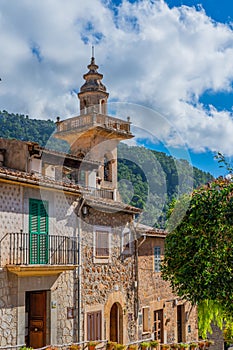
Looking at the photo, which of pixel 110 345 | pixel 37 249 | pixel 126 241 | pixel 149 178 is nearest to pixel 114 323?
pixel 126 241

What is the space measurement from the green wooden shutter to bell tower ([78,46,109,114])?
1249cm

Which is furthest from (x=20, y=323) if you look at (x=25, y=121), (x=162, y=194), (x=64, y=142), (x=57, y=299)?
(x=25, y=121)

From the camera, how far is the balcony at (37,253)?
14227 millimetres

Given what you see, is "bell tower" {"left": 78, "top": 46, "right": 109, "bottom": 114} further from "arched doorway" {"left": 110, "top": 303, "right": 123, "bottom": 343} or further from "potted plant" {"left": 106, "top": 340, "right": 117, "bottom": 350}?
"potted plant" {"left": 106, "top": 340, "right": 117, "bottom": 350}

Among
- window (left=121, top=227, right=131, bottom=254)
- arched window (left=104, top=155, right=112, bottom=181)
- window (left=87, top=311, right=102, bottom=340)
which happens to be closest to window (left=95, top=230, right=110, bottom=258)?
window (left=121, top=227, right=131, bottom=254)

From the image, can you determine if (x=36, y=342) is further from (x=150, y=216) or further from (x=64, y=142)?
(x=64, y=142)

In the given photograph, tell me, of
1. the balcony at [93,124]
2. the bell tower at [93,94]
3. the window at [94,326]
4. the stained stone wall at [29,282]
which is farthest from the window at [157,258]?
the bell tower at [93,94]

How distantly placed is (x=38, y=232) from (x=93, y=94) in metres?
13.8

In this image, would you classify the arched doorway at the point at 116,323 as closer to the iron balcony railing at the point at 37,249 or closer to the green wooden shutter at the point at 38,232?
the iron balcony railing at the point at 37,249

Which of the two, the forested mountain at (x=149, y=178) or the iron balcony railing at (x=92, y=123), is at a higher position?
the iron balcony railing at (x=92, y=123)

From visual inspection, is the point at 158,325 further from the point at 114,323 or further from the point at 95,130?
the point at 95,130

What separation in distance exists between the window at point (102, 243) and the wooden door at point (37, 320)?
2.77m

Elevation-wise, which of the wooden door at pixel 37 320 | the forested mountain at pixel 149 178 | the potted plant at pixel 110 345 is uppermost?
the forested mountain at pixel 149 178

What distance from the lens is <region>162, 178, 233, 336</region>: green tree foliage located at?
54.3 ft
